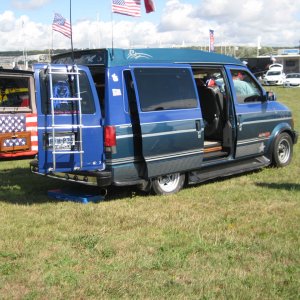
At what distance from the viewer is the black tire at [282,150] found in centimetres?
977

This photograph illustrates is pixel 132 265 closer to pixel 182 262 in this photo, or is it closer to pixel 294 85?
pixel 182 262

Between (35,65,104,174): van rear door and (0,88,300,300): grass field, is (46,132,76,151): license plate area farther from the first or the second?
(0,88,300,300): grass field

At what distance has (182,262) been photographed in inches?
188

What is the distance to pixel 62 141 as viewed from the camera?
6.84 meters

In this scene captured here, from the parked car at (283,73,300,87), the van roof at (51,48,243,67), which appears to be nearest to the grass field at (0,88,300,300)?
the van roof at (51,48,243,67)

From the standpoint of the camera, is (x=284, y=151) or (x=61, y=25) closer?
(x=284, y=151)

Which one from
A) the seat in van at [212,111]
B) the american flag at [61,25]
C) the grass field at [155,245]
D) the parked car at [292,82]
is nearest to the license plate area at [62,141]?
the grass field at [155,245]

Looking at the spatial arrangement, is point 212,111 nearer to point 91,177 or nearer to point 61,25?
point 91,177

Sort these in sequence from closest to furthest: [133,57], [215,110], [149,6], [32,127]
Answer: [133,57], [215,110], [149,6], [32,127]

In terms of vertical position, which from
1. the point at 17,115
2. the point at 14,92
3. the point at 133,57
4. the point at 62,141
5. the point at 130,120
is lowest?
the point at 62,141

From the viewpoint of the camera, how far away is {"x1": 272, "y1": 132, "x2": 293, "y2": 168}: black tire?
9.77 metres

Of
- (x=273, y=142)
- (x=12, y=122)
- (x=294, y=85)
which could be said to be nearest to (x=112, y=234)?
(x=273, y=142)

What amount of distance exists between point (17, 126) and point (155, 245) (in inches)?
273

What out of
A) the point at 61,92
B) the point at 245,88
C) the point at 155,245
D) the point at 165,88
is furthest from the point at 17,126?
the point at 155,245
